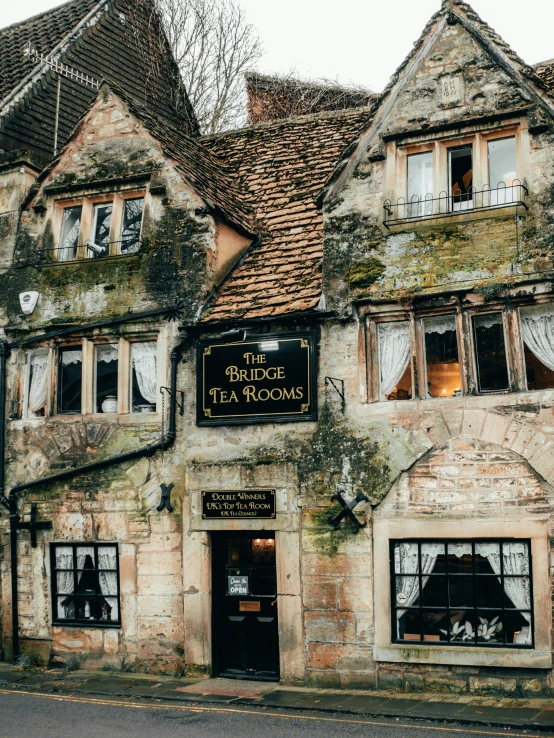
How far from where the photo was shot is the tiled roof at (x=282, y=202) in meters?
15.0

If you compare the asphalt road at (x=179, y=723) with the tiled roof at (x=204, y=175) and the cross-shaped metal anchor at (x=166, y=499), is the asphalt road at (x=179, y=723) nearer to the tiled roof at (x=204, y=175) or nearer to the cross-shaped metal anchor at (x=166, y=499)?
the cross-shaped metal anchor at (x=166, y=499)

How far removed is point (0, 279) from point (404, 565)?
9.22 meters

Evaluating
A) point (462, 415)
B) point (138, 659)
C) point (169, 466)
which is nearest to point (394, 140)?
point (462, 415)

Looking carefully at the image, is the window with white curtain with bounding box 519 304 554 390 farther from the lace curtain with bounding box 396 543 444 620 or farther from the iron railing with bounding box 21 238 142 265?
the iron railing with bounding box 21 238 142 265

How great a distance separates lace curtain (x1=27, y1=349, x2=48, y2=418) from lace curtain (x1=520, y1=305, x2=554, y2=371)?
331 inches

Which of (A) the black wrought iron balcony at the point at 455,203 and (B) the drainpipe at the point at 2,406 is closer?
(A) the black wrought iron balcony at the point at 455,203

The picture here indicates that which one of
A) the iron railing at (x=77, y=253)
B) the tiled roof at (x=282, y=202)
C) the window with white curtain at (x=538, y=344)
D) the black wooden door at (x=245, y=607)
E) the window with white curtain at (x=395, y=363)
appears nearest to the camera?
the window with white curtain at (x=538, y=344)

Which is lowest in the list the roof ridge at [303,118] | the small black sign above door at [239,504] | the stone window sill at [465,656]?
the stone window sill at [465,656]

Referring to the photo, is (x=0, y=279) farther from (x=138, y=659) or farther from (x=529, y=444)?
(x=529, y=444)

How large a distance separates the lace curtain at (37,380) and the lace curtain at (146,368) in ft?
5.94

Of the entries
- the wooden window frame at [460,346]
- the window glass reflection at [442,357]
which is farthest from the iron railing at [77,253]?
the window glass reflection at [442,357]

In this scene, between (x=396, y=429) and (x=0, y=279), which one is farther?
(x=0, y=279)

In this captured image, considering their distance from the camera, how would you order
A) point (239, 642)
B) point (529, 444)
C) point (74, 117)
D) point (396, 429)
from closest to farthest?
1. point (529, 444)
2. point (396, 429)
3. point (239, 642)
4. point (74, 117)

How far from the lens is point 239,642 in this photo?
1448 centimetres
